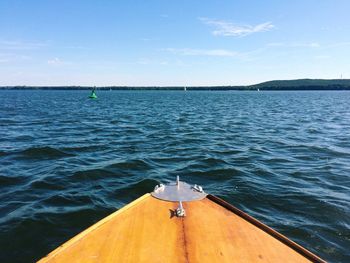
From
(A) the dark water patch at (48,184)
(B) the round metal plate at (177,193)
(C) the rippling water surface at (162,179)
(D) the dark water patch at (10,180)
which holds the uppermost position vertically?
(B) the round metal plate at (177,193)

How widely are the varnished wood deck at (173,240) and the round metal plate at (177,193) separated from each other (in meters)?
0.44

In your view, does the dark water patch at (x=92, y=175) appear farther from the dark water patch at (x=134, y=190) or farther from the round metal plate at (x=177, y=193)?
the round metal plate at (x=177, y=193)

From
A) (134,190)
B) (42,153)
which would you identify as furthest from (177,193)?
(42,153)

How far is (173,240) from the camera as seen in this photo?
14.2 ft

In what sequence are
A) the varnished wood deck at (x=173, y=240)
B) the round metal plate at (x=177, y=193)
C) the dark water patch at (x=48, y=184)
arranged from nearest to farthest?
1. the varnished wood deck at (x=173, y=240)
2. the round metal plate at (x=177, y=193)
3. the dark water patch at (x=48, y=184)

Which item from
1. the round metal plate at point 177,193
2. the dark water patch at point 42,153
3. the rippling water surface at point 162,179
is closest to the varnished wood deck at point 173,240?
the round metal plate at point 177,193

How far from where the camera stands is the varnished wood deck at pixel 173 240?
396 centimetres

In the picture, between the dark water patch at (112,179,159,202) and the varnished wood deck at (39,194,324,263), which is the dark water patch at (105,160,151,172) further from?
the varnished wood deck at (39,194,324,263)

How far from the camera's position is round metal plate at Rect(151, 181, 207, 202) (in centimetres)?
577

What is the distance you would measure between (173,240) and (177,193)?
5.50 feet

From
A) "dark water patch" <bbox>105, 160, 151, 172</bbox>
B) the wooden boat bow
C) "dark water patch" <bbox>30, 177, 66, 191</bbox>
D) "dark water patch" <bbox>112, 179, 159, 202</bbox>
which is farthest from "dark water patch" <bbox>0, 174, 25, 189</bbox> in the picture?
the wooden boat bow

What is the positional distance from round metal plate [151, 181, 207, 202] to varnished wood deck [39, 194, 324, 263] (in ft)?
1.46

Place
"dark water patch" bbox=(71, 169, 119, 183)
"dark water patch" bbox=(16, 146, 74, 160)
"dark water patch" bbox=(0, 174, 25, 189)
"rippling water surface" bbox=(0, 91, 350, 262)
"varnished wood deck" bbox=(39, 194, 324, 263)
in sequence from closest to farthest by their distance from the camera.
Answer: "varnished wood deck" bbox=(39, 194, 324, 263)
"rippling water surface" bbox=(0, 91, 350, 262)
"dark water patch" bbox=(0, 174, 25, 189)
"dark water patch" bbox=(71, 169, 119, 183)
"dark water patch" bbox=(16, 146, 74, 160)

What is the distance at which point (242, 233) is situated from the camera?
4.60m
